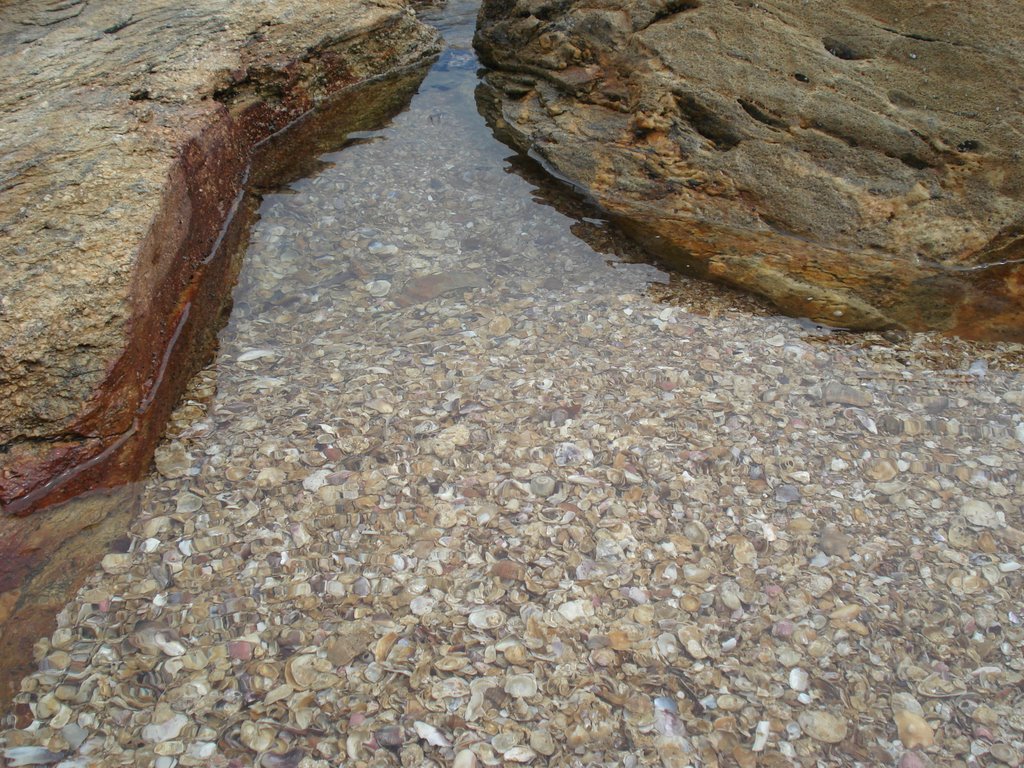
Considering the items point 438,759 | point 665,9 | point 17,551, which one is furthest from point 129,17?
point 438,759

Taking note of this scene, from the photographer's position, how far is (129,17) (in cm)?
578

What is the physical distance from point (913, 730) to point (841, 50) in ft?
14.1

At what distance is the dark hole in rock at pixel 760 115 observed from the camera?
4.91 meters

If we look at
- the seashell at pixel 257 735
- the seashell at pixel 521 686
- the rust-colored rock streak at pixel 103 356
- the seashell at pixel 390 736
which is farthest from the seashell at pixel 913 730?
the rust-colored rock streak at pixel 103 356

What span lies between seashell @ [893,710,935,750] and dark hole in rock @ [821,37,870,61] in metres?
4.17

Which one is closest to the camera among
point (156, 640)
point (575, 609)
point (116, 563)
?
point (156, 640)

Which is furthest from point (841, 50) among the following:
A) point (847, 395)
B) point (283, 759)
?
point (283, 759)

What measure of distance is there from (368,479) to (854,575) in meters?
2.21

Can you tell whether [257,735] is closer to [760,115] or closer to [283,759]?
[283,759]

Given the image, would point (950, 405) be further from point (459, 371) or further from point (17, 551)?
point (17, 551)

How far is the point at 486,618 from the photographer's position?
302 centimetres

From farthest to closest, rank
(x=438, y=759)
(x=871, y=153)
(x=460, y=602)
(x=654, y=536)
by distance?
(x=871, y=153)
(x=654, y=536)
(x=460, y=602)
(x=438, y=759)

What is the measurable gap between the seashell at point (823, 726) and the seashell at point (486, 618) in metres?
1.17

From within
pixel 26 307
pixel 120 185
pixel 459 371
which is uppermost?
pixel 120 185
